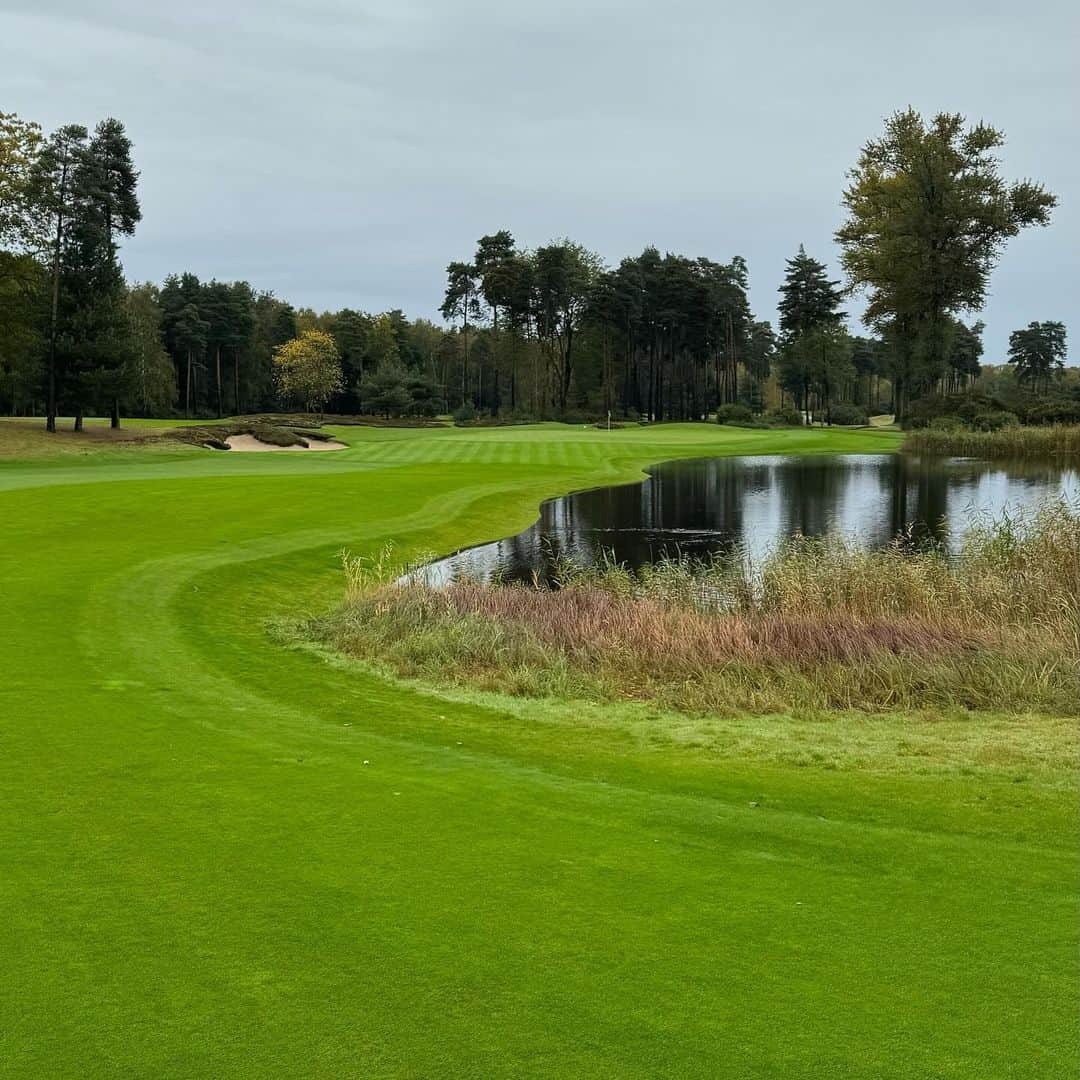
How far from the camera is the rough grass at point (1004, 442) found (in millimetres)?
54875

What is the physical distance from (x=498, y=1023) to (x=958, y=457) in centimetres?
5944

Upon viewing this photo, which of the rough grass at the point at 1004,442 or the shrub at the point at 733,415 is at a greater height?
the shrub at the point at 733,415

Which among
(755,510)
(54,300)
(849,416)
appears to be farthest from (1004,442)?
(54,300)

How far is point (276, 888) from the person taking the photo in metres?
5.40

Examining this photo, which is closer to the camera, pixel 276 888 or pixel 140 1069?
pixel 140 1069

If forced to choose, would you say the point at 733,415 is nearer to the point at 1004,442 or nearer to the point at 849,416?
the point at 849,416

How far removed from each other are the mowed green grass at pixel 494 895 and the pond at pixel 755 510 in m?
11.2

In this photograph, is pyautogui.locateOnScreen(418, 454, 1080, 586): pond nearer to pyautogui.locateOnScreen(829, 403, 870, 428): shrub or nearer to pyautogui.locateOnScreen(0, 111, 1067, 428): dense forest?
pyautogui.locateOnScreen(0, 111, 1067, 428): dense forest

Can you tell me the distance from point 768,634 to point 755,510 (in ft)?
68.3

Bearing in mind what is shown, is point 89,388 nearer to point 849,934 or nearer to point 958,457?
point 958,457

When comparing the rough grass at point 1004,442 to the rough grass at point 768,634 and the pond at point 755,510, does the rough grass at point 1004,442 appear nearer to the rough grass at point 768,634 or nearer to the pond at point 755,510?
the pond at point 755,510

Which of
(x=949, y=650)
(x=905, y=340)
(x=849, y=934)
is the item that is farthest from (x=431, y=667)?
(x=905, y=340)

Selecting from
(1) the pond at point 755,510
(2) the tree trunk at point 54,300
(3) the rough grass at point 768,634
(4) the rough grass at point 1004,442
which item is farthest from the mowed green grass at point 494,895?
(4) the rough grass at point 1004,442

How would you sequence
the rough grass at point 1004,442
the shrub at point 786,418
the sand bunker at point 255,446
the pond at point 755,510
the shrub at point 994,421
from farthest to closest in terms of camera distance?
the shrub at point 786,418
the shrub at point 994,421
the sand bunker at point 255,446
the rough grass at point 1004,442
the pond at point 755,510
